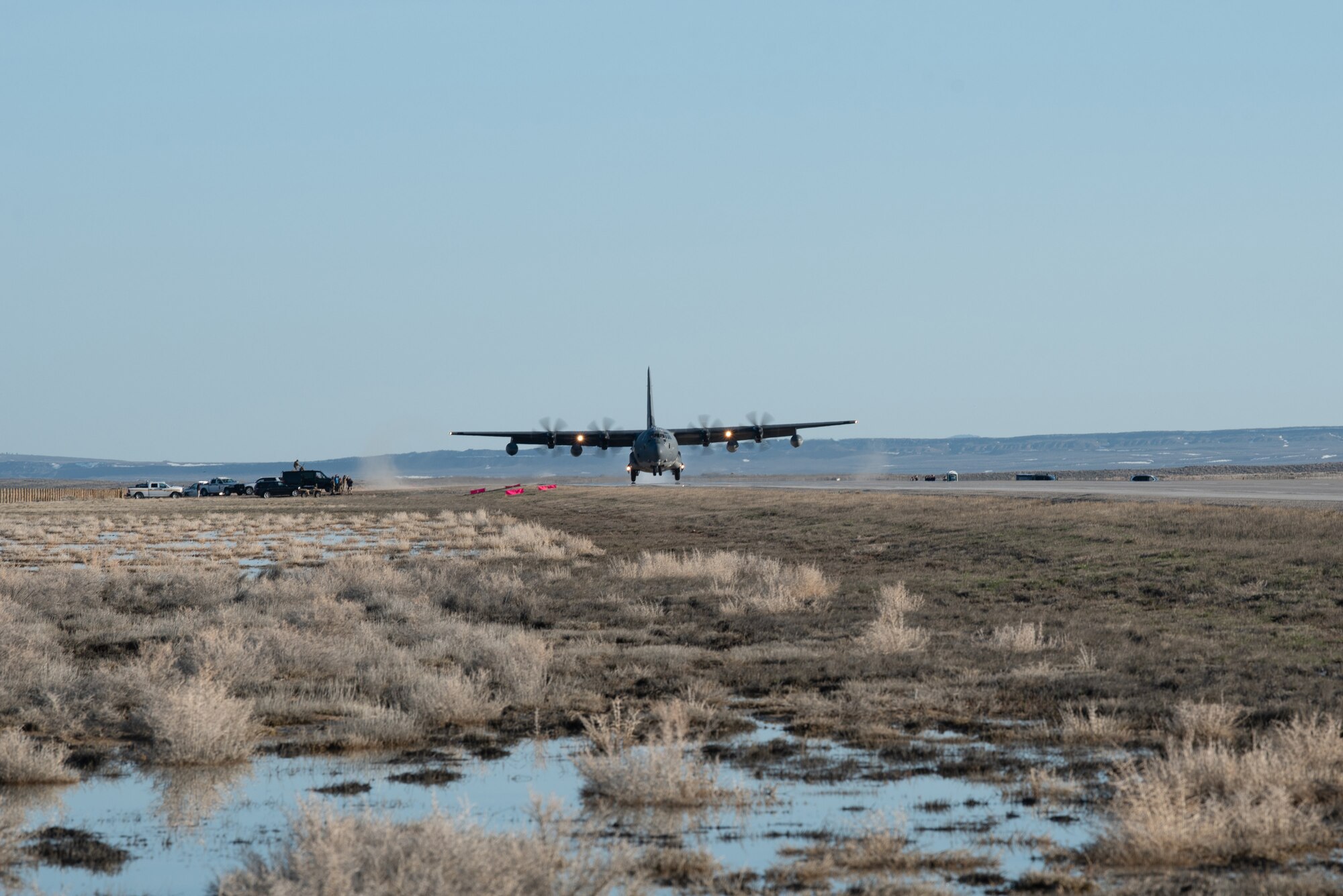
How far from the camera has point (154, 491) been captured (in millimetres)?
110312

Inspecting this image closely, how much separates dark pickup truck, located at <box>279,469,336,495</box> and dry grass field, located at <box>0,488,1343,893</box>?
195 feet

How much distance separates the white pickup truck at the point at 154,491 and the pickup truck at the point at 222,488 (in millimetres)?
1976

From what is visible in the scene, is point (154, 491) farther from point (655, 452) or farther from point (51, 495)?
point (655, 452)

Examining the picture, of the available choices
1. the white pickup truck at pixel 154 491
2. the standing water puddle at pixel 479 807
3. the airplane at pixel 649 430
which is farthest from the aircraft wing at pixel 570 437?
the standing water puddle at pixel 479 807

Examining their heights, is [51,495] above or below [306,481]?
below

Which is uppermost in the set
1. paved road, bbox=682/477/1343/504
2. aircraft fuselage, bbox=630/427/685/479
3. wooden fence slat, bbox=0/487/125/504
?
aircraft fuselage, bbox=630/427/685/479

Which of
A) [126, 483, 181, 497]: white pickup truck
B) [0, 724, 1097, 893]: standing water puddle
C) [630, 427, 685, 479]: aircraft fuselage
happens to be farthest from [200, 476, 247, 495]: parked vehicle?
[0, 724, 1097, 893]: standing water puddle

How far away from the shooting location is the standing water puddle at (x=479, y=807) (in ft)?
29.7

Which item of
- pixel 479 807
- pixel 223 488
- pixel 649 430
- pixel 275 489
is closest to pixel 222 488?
pixel 223 488

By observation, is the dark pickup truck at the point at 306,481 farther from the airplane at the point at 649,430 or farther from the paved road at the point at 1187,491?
the paved road at the point at 1187,491

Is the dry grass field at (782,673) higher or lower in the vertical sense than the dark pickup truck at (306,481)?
lower

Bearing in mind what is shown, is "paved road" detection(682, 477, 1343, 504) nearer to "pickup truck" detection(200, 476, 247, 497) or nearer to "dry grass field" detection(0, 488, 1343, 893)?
"dry grass field" detection(0, 488, 1343, 893)

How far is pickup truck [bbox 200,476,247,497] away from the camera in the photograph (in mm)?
104250

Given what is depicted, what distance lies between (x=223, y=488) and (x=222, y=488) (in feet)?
1.15
